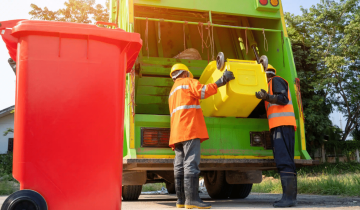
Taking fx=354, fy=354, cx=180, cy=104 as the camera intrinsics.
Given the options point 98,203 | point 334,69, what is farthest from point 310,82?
point 98,203

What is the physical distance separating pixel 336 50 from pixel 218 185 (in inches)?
631

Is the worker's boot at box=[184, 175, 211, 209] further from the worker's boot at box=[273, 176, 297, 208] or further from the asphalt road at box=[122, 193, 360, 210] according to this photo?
the worker's boot at box=[273, 176, 297, 208]

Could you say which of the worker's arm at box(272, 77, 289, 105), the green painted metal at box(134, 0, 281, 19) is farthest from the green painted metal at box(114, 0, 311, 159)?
the worker's arm at box(272, 77, 289, 105)

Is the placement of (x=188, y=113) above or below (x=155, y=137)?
above

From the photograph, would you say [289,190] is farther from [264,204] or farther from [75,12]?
[75,12]

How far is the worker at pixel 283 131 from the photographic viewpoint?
364 cm

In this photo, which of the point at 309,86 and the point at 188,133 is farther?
the point at 309,86

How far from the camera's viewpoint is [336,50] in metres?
18.8

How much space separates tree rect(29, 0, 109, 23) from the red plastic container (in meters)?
10.7

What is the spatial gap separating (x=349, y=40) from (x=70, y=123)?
65.0 feet

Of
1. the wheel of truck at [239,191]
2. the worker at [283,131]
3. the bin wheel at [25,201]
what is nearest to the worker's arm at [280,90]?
the worker at [283,131]

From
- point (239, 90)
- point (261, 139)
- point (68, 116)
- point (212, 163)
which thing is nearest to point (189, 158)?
point (212, 163)

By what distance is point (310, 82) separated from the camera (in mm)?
18828

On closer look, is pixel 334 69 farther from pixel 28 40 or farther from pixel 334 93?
pixel 28 40
